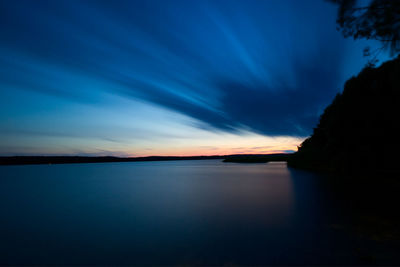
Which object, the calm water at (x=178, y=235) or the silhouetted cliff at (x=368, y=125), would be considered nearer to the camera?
the calm water at (x=178, y=235)

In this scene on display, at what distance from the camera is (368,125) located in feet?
69.5

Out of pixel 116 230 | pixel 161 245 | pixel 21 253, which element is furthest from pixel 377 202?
pixel 21 253

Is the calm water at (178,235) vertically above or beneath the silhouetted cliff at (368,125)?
beneath

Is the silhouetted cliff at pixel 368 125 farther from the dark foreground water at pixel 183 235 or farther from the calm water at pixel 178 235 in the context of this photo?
the dark foreground water at pixel 183 235

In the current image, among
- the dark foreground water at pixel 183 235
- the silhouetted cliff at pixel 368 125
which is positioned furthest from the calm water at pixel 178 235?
the silhouetted cliff at pixel 368 125

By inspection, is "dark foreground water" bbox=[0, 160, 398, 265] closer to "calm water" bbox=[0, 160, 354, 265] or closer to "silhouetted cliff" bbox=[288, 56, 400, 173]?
"calm water" bbox=[0, 160, 354, 265]

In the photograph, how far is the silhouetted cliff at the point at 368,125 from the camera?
19.8 metres

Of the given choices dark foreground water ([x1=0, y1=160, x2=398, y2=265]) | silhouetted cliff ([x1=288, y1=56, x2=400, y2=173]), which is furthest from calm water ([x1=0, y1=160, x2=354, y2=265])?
silhouetted cliff ([x1=288, y1=56, x2=400, y2=173])

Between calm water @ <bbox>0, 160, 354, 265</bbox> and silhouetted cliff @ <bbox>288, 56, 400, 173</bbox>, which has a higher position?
silhouetted cliff @ <bbox>288, 56, 400, 173</bbox>

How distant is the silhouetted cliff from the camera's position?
1978cm

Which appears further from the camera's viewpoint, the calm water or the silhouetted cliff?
the silhouetted cliff

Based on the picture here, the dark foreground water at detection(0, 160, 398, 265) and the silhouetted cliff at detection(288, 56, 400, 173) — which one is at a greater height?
the silhouetted cliff at detection(288, 56, 400, 173)

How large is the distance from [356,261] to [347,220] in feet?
13.2

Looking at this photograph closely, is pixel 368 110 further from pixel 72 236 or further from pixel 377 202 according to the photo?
pixel 72 236
